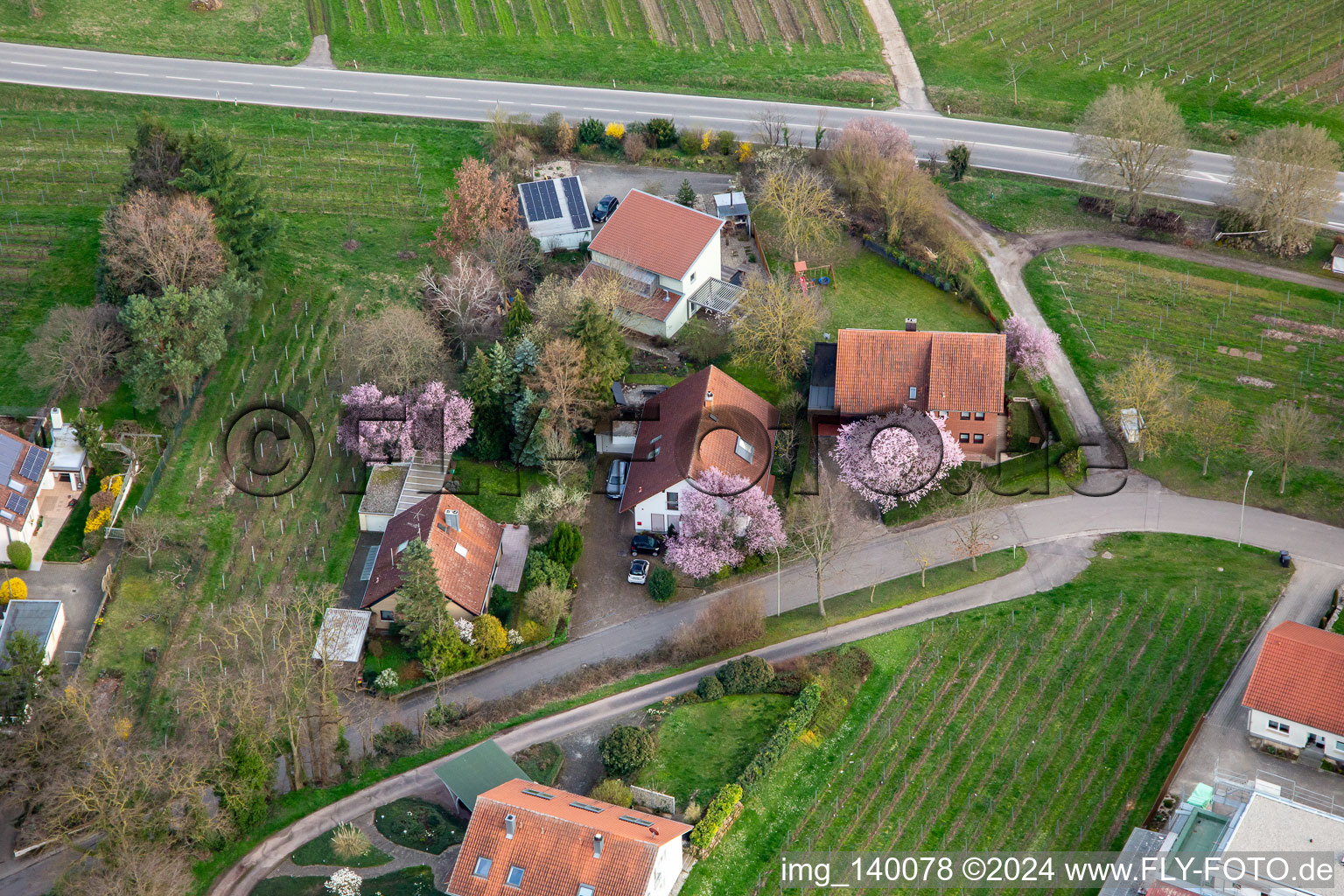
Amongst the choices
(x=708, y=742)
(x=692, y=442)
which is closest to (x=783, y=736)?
(x=708, y=742)

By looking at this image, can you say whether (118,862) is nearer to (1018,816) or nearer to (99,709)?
(99,709)

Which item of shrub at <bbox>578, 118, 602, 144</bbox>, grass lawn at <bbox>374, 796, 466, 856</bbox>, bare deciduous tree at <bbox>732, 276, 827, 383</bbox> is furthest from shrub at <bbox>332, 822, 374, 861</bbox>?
shrub at <bbox>578, 118, 602, 144</bbox>

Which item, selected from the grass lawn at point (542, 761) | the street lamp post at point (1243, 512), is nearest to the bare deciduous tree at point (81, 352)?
the grass lawn at point (542, 761)

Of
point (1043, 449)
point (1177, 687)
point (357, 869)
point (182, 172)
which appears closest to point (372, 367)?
point (182, 172)

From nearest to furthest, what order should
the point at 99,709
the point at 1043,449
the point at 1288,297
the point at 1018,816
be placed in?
1. the point at 1018,816
2. the point at 99,709
3. the point at 1043,449
4. the point at 1288,297

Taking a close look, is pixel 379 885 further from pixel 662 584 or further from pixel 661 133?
pixel 661 133
